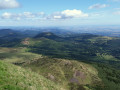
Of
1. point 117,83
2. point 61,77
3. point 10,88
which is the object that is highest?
point 10,88

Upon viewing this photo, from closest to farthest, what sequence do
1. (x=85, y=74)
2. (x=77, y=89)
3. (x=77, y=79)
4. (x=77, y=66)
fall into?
(x=77, y=89) → (x=77, y=79) → (x=85, y=74) → (x=77, y=66)

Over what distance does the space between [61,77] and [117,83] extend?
63.5 m

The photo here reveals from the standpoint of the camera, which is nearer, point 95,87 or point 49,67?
point 95,87

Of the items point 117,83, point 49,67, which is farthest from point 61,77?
point 117,83

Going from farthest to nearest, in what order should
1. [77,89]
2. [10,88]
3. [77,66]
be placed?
[77,66] → [77,89] → [10,88]

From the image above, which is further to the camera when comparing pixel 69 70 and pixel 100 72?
pixel 100 72

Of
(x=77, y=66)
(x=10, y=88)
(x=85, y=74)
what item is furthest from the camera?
(x=77, y=66)

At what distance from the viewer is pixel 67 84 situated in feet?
393

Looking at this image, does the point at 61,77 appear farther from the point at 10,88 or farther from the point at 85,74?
the point at 10,88

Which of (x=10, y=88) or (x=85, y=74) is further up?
(x=10, y=88)

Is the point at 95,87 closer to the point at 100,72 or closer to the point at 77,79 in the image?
the point at 77,79

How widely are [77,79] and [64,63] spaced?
30.7 meters

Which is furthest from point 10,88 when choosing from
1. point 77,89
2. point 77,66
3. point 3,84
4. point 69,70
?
point 77,66

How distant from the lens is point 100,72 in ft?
508
